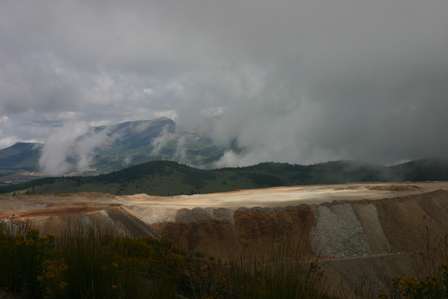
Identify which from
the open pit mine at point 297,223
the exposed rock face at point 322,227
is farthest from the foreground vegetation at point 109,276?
the exposed rock face at point 322,227

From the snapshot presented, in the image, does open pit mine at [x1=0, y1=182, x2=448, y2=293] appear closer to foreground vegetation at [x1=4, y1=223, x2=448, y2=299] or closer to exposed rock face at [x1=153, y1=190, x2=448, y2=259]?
exposed rock face at [x1=153, y1=190, x2=448, y2=259]

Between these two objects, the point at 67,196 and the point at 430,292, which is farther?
the point at 67,196

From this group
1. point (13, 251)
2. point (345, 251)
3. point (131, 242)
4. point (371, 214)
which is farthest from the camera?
point (371, 214)

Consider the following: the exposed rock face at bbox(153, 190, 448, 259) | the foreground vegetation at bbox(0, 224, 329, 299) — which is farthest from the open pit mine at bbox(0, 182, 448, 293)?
the foreground vegetation at bbox(0, 224, 329, 299)

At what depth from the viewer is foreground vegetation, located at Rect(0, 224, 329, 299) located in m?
7.03

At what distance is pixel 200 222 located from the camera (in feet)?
188

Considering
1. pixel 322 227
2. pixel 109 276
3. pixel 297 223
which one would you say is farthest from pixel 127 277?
pixel 297 223

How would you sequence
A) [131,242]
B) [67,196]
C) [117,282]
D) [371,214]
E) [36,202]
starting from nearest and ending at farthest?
1. [117,282]
2. [131,242]
3. [371,214]
4. [36,202]
5. [67,196]

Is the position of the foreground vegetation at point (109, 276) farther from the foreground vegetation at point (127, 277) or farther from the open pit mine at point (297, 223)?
the open pit mine at point (297, 223)

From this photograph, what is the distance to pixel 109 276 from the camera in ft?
24.7

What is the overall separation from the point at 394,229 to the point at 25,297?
58.2 meters

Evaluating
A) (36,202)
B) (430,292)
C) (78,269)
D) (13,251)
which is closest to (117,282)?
(78,269)

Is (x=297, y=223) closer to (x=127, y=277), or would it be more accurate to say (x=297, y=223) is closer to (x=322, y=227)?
(x=322, y=227)

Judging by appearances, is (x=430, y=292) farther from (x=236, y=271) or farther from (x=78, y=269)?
(x=78, y=269)
